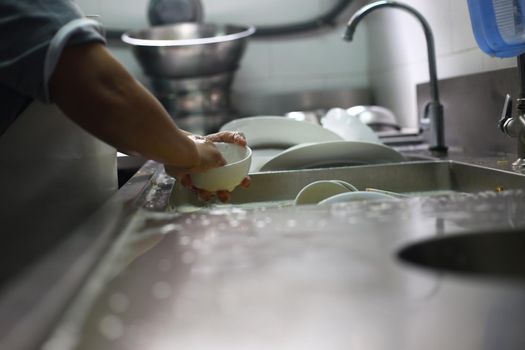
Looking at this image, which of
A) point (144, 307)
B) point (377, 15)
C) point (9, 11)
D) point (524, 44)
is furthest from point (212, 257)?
point (377, 15)

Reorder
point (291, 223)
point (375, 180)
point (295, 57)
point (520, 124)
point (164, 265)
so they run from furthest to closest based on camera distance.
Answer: point (295, 57) → point (375, 180) → point (520, 124) → point (291, 223) → point (164, 265)

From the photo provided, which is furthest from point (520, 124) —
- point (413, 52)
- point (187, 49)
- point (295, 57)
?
point (295, 57)

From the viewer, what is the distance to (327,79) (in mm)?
2875

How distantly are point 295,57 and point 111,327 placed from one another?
8.83 feet

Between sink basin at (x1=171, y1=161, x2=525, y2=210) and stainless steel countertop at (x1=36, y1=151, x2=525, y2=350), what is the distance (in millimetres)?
645

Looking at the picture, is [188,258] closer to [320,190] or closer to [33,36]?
[33,36]

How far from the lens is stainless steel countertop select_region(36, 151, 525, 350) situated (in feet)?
0.89

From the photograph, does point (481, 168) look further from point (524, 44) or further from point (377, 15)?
point (377, 15)

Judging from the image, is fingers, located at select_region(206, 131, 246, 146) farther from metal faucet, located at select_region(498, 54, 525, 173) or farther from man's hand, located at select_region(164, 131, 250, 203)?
metal faucet, located at select_region(498, 54, 525, 173)

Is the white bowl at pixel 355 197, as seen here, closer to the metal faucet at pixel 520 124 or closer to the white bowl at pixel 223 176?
the white bowl at pixel 223 176

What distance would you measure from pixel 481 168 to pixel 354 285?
846 mm

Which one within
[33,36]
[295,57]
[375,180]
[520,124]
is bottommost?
[375,180]

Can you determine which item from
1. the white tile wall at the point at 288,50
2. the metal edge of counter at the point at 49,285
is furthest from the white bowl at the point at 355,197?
the white tile wall at the point at 288,50

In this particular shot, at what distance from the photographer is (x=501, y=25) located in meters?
1.00
